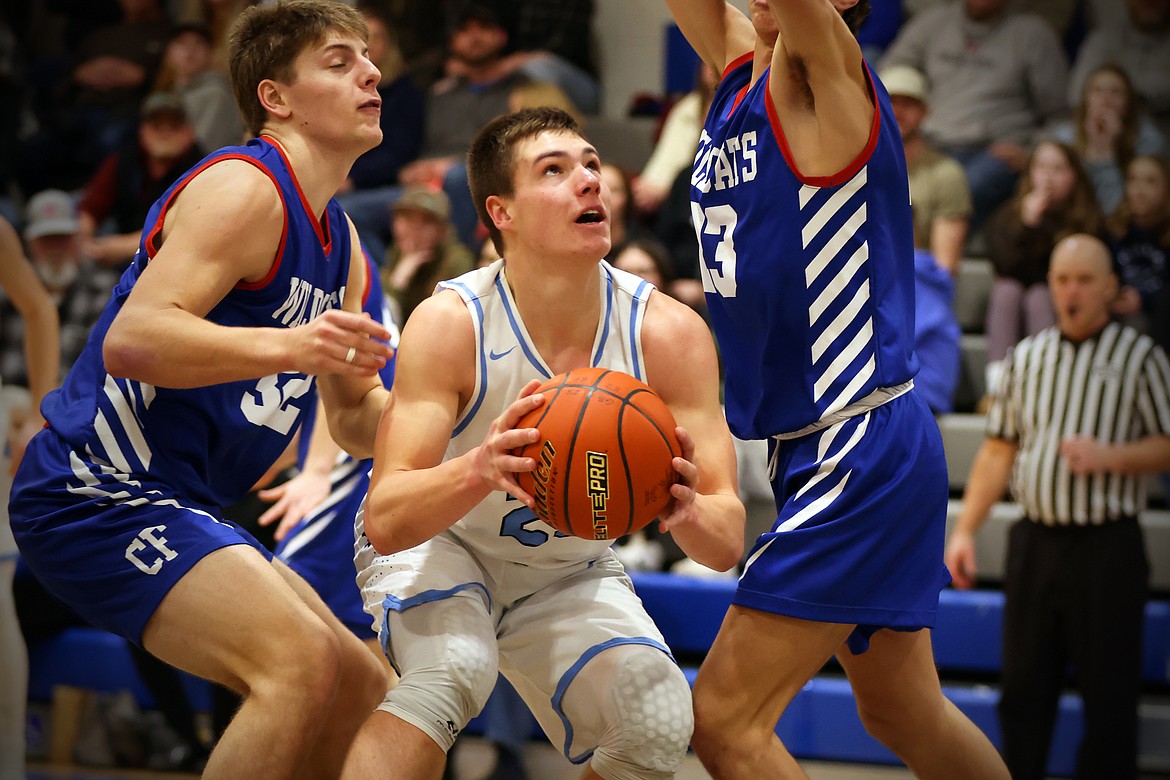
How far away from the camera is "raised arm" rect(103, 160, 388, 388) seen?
281cm

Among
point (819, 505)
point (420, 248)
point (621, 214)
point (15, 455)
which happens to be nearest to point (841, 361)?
point (819, 505)

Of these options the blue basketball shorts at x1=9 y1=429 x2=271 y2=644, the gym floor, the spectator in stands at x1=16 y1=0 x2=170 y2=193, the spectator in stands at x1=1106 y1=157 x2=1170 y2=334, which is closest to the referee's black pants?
the gym floor

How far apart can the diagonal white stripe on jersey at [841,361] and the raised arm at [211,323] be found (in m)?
0.99

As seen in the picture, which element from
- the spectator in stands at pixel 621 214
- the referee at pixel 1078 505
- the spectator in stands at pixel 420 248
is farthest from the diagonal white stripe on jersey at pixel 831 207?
the spectator in stands at pixel 420 248

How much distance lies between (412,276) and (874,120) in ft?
12.8

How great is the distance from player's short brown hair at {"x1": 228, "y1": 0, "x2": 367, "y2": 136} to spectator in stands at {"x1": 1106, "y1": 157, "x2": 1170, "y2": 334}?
4.50 meters

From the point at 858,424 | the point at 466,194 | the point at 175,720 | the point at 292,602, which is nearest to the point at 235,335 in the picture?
the point at 292,602

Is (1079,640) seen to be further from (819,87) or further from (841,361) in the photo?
(819,87)

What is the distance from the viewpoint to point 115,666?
6.44 meters

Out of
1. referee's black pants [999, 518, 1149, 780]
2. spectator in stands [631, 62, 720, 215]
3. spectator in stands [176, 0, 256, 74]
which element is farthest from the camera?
spectator in stands [176, 0, 256, 74]

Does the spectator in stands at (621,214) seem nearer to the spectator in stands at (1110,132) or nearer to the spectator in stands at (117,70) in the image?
the spectator in stands at (1110,132)

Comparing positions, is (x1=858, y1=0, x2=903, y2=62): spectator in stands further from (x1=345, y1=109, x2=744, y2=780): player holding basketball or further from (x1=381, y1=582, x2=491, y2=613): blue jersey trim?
(x1=381, y1=582, x2=491, y2=613): blue jersey trim

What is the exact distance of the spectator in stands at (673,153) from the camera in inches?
285

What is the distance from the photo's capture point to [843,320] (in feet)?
9.82
